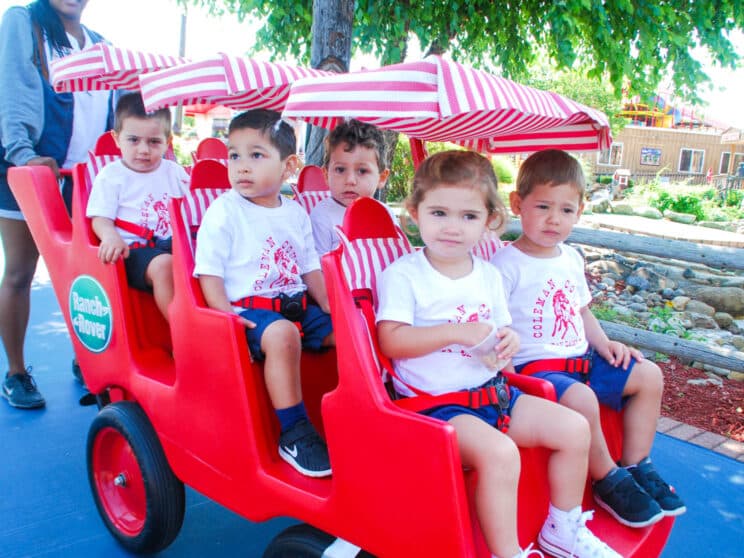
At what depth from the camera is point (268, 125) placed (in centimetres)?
214

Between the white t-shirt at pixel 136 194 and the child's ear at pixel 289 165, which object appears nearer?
the child's ear at pixel 289 165

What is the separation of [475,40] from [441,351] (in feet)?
18.8

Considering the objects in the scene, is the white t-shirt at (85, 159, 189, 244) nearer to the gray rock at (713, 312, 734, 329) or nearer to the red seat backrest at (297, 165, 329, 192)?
the red seat backrest at (297, 165, 329, 192)

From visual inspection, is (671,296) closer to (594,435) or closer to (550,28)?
(550,28)

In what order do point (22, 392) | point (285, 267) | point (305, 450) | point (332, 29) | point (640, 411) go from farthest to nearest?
point (332, 29)
point (22, 392)
point (285, 267)
point (640, 411)
point (305, 450)

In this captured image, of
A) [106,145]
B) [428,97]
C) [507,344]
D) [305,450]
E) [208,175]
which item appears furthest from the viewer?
[106,145]

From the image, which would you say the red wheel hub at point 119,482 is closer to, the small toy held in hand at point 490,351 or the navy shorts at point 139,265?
the navy shorts at point 139,265

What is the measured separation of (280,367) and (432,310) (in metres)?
0.49

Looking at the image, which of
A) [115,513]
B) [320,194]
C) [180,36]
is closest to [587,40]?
[320,194]

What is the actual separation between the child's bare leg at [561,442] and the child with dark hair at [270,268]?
58 cm

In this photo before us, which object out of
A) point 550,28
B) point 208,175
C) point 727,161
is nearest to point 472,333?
point 208,175

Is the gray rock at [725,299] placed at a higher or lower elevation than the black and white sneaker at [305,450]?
lower

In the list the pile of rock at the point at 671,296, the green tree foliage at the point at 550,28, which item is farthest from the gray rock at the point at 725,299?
the green tree foliage at the point at 550,28

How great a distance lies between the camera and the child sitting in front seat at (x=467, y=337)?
5.24 ft
